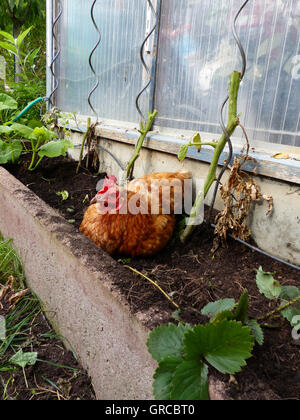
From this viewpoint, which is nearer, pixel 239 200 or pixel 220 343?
pixel 220 343

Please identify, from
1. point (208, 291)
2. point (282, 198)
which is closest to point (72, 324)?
point (208, 291)

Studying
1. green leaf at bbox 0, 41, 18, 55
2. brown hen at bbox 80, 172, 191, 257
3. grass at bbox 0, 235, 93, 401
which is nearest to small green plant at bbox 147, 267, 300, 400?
grass at bbox 0, 235, 93, 401

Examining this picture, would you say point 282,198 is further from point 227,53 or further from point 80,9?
point 80,9

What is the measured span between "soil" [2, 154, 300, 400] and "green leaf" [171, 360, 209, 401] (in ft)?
0.15

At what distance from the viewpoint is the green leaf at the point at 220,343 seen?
654mm

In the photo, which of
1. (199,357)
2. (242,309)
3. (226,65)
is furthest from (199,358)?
(226,65)

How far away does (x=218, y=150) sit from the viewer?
1.34 meters

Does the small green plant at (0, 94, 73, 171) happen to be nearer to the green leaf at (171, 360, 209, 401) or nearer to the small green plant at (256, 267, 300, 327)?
the small green plant at (256, 267, 300, 327)

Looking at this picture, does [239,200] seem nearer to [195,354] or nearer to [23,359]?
[195,354]

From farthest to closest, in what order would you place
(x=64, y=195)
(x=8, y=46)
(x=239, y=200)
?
(x=8, y=46) → (x=64, y=195) → (x=239, y=200)

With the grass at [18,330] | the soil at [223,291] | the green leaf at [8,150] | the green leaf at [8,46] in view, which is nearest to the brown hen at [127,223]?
the soil at [223,291]

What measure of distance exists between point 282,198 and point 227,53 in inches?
31.5

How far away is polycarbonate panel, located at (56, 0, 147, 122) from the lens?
2148mm

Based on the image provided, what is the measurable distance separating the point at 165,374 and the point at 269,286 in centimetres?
41
